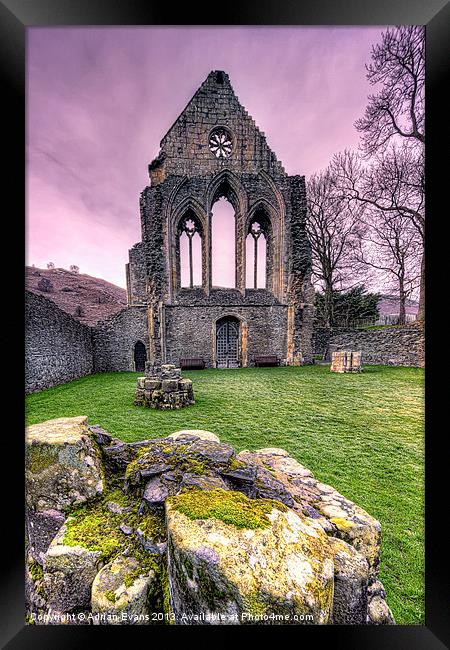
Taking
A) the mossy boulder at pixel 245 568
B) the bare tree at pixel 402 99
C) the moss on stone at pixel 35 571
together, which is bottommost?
the moss on stone at pixel 35 571

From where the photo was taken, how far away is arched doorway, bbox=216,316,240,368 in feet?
34.3

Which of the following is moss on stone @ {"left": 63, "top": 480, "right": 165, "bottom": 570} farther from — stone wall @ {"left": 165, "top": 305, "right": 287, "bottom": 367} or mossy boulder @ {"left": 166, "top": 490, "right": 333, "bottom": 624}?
stone wall @ {"left": 165, "top": 305, "right": 287, "bottom": 367}

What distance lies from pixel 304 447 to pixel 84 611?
8.11 feet

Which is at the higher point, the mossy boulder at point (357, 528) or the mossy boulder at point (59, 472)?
the mossy boulder at point (59, 472)

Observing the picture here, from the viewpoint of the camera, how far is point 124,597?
108cm

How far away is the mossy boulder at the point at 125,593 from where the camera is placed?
3.52 feet

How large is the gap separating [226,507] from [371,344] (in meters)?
9.33

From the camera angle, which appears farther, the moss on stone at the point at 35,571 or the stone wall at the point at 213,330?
Result: the stone wall at the point at 213,330

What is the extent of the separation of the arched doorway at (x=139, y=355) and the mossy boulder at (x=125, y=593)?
9581mm

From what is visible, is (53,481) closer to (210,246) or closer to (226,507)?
(226,507)

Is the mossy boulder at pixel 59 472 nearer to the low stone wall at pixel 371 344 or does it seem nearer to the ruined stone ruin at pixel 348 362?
the low stone wall at pixel 371 344

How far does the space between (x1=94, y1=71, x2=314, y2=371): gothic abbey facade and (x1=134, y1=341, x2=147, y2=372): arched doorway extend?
44 mm

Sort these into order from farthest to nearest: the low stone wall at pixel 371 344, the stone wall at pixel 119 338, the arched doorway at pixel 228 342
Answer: the arched doorway at pixel 228 342, the stone wall at pixel 119 338, the low stone wall at pixel 371 344

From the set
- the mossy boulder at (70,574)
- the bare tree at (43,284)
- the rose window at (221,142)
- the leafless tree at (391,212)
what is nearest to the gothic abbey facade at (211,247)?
the rose window at (221,142)
